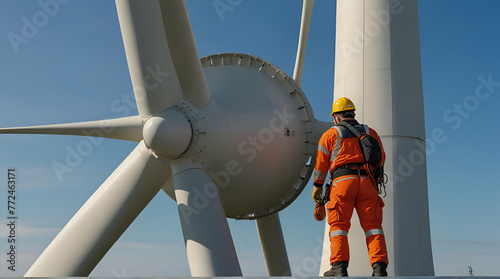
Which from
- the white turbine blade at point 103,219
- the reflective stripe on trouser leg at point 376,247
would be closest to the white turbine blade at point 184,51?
the white turbine blade at point 103,219

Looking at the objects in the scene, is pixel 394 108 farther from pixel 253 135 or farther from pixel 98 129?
pixel 98 129

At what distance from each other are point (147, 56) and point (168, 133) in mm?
1340

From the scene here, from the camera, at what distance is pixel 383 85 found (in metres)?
8.91

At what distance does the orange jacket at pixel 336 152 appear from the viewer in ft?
22.6

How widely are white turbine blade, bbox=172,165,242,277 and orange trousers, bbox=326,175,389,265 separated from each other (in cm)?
217

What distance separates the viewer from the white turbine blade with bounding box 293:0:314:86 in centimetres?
1332

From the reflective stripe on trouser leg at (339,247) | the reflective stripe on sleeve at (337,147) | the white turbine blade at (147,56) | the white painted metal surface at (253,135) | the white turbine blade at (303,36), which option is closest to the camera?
the reflective stripe on trouser leg at (339,247)

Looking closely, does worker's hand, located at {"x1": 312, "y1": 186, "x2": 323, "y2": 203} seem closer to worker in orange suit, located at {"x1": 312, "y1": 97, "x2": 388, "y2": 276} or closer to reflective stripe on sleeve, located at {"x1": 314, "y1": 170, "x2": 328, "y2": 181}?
worker in orange suit, located at {"x1": 312, "y1": 97, "x2": 388, "y2": 276}

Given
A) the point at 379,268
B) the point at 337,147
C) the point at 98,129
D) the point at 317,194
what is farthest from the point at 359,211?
the point at 98,129

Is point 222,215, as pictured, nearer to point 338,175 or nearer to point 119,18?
point 338,175

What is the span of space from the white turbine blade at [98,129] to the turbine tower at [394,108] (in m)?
3.95

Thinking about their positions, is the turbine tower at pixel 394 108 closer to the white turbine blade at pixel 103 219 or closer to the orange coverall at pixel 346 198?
the orange coverall at pixel 346 198

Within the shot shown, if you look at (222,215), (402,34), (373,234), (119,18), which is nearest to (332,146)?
(373,234)

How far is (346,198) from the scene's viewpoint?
21.9 feet
